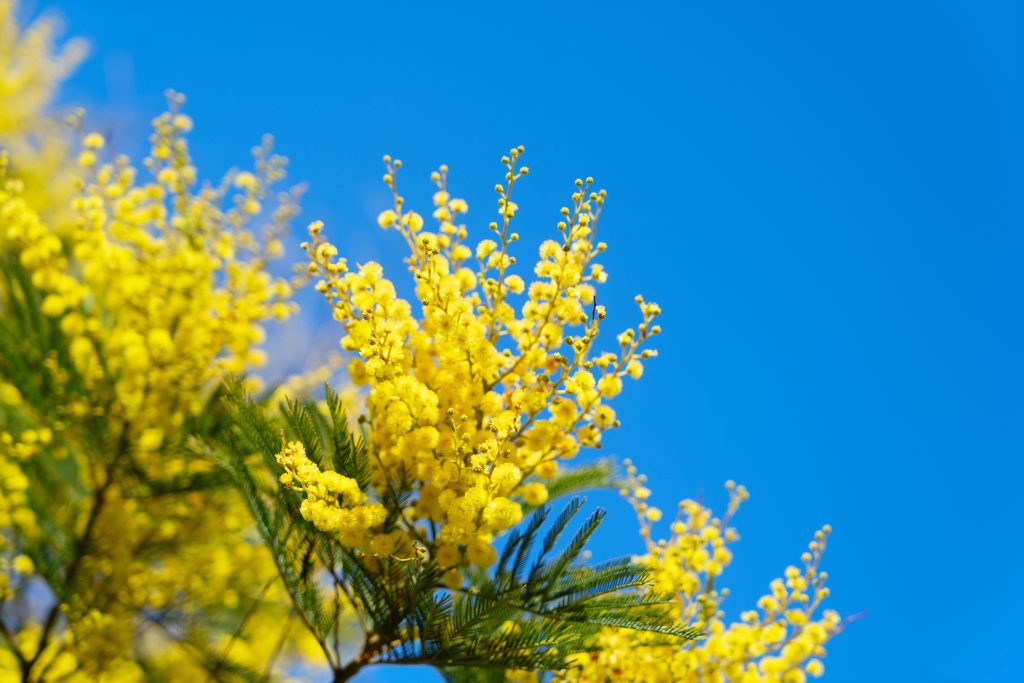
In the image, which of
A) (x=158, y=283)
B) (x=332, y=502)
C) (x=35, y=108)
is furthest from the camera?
(x=35, y=108)

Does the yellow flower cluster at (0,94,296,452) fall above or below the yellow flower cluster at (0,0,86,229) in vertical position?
below

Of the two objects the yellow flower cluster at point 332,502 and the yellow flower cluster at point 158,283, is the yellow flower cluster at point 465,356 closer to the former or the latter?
the yellow flower cluster at point 332,502

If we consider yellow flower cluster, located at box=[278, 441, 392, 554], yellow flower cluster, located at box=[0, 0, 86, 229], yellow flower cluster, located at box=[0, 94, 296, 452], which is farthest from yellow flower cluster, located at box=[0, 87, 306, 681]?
yellow flower cluster, located at box=[0, 0, 86, 229]

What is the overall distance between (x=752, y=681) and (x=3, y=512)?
330 cm

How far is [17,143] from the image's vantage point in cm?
898

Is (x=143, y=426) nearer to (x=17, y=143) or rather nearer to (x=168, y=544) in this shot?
(x=168, y=544)

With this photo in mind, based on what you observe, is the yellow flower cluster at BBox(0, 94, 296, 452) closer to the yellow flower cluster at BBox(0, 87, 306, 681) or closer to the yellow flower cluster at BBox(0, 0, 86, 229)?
the yellow flower cluster at BBox(0, 87, 306, 681)

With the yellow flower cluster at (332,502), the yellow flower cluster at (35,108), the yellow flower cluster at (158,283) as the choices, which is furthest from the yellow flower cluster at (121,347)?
the yellow flower cluster at (35,108)

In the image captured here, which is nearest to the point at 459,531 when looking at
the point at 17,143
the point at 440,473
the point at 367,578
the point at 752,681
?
the point at 440,473

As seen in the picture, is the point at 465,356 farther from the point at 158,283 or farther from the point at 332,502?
the point at 158,283

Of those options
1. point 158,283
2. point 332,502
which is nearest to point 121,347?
point 158,283

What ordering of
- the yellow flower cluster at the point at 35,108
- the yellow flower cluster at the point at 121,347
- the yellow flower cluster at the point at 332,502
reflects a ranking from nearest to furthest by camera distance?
the yellow flower cluster at the point at 332,502
the yellow flower cluster at the point at 121,347
the yellow flower cluster at the point at 35,108

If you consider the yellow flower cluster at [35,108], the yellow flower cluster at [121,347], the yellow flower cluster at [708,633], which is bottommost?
the yellow flower cluster at [708,633]

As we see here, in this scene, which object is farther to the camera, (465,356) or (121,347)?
(121,347)
